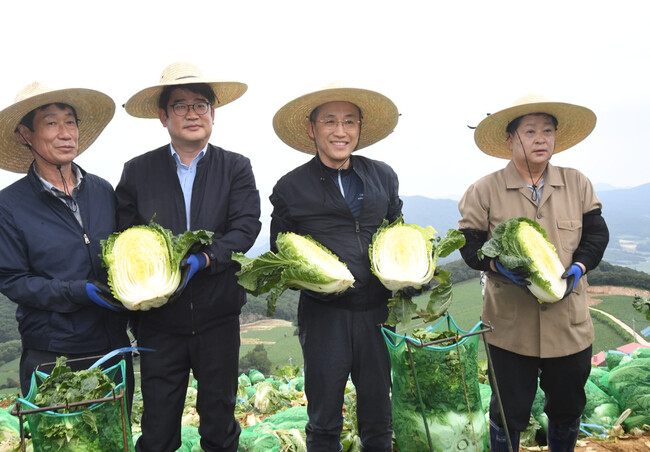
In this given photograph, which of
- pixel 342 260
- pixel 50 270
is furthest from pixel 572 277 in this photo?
pixel 50 270

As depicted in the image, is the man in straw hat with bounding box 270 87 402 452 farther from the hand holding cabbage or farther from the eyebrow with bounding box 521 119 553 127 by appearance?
the eyebrow with bounding box 521 119 553 127

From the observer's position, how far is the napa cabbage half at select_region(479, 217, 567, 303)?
3.50 meters

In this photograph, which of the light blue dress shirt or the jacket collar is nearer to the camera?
the light blue dress shirt

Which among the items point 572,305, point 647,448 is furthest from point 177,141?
point 647,448

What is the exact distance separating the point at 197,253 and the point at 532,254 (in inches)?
98.9

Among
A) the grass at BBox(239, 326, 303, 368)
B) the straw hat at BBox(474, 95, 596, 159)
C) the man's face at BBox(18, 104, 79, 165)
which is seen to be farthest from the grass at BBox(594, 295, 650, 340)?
the man's face at BBox(18, 104, 79, 165)

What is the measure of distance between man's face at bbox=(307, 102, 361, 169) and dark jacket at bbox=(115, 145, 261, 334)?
2.30 feet

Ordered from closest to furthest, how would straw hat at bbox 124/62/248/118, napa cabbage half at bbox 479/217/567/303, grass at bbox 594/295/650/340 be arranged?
napa cabbage half at bbox 479/217/567/303, straw hat at bbox 124/62/248/118, grass at bbox 594/295/650/340

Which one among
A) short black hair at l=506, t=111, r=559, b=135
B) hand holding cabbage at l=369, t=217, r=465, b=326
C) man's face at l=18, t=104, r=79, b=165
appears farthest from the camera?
short black hair at l=506, t=111, r=559, b=135

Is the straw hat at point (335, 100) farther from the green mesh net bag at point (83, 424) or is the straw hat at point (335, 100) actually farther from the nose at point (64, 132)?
the green mesh net bag at point (83, 424)

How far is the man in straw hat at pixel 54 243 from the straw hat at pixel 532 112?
3.43m

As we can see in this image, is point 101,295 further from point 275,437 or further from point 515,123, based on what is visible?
point 515,123

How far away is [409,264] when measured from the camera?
338 centimetres

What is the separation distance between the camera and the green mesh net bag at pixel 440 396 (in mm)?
2945
